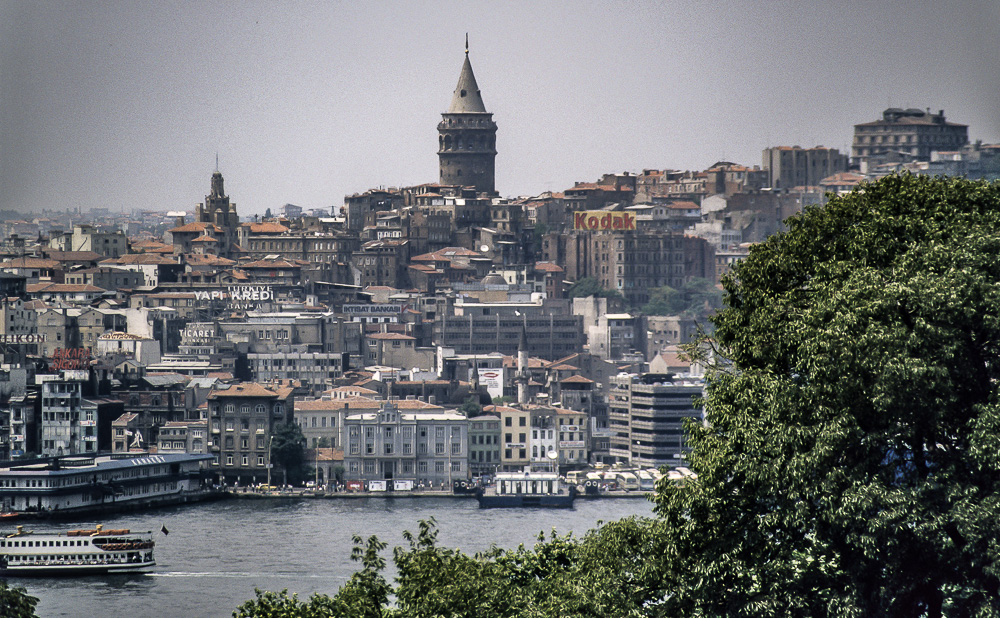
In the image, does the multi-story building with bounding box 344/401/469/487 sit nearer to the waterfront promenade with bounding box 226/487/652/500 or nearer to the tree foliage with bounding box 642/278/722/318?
the waterfront promenade with bounding box 226/487/652/500

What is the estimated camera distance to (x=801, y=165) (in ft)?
226

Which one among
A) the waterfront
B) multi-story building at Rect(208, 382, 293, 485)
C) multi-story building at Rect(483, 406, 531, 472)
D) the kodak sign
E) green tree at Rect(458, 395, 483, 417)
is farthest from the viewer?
the kodak sign

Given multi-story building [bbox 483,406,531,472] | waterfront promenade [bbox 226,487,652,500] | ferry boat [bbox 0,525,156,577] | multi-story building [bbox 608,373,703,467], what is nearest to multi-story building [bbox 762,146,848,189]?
multi-story building [bbox 608,373,703,467]

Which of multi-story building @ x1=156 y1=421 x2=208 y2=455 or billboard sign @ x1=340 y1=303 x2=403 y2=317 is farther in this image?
billboard sign @ x1=340 y1=303 x2=403 y2=317

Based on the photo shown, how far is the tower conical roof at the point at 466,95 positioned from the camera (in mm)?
69375

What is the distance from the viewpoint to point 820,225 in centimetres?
795

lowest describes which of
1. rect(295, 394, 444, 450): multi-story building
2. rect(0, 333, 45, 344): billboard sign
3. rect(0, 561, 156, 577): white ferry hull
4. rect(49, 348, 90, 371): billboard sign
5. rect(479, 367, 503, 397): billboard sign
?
rect(0, 561, 156, 577): white ferry hull

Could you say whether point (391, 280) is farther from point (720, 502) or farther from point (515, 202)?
point (720, 502)

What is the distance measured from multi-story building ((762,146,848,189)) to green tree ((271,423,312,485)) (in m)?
33.3

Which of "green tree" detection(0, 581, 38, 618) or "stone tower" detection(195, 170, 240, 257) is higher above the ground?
"stone tower" detection(195, 170, 240, 257)

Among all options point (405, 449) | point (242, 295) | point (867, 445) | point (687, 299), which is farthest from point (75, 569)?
point (687, 299)

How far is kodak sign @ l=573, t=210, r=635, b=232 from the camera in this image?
201 feet

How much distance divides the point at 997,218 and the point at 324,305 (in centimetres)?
4511

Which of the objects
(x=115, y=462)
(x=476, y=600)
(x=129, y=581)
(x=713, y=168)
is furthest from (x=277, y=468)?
(x=713, y=168)
